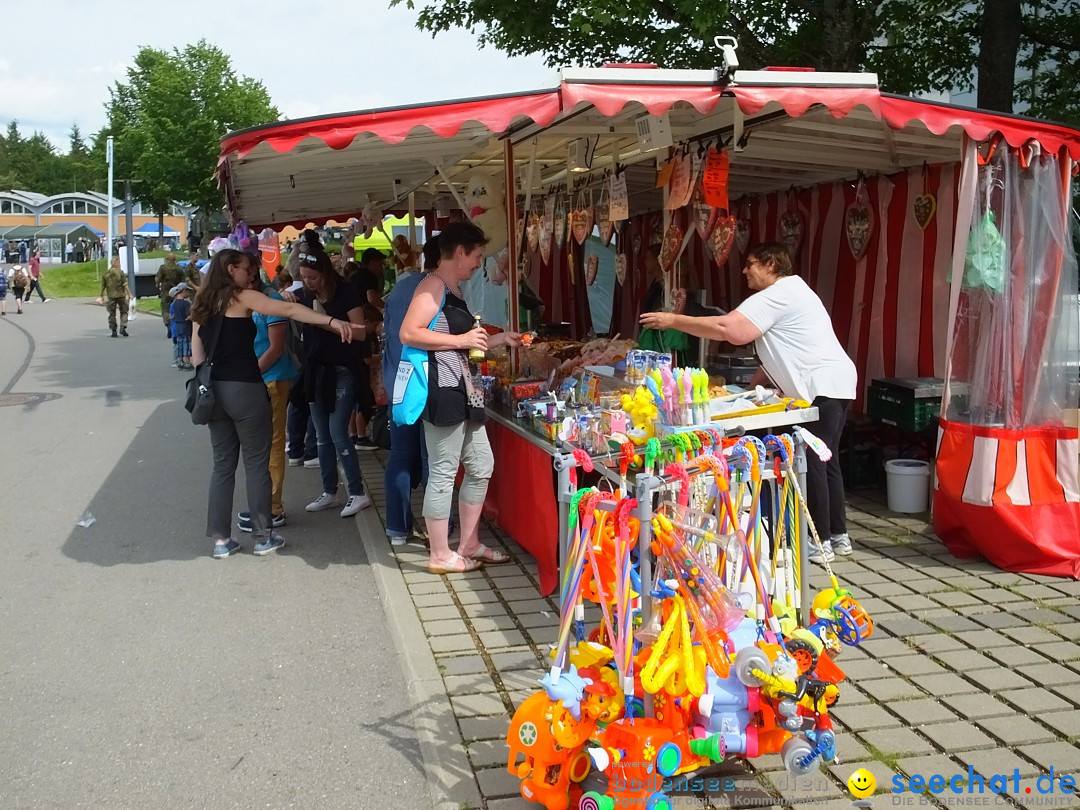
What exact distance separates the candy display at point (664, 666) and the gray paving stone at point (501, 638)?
1212 mm

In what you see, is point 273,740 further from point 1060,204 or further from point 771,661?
point 1060,204

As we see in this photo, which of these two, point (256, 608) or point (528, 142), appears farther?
point (528, 142)

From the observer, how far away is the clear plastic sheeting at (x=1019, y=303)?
543 centimetres

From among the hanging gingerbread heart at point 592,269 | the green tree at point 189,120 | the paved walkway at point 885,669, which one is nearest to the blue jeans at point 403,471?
the paved walkway at point 885,669

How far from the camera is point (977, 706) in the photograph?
3.78 m

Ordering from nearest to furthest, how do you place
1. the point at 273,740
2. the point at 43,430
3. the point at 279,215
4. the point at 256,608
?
the point at 273,740
the point at 256,608
the point at 43,430
the point at 279,215

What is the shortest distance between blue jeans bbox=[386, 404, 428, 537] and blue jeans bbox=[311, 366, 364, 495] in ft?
2.19

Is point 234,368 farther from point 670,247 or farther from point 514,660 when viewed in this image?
point 670,247

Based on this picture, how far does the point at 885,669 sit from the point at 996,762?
804 millimetres

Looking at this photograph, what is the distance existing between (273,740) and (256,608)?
1528 millimetres

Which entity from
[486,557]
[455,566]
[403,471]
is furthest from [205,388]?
[486,557]

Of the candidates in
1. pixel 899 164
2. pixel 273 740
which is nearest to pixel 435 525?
pixel 273 740

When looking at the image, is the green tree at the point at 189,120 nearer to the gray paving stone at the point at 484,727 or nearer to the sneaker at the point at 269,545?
the sneaker at the point at 269,545

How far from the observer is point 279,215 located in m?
11.7
